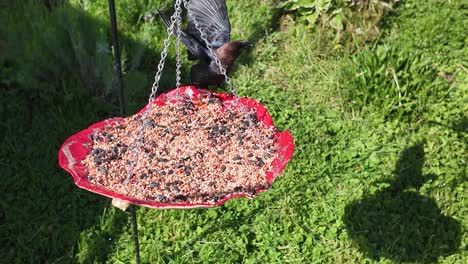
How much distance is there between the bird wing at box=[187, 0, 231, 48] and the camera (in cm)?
278

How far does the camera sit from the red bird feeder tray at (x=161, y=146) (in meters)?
2.12

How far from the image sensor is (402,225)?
145 inches

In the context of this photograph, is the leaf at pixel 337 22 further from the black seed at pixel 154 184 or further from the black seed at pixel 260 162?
the black seed at pixel 154 184

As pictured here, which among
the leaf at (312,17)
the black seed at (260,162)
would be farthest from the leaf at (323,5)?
the black seed at (260,162)

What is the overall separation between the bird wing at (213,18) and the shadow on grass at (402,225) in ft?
5.13

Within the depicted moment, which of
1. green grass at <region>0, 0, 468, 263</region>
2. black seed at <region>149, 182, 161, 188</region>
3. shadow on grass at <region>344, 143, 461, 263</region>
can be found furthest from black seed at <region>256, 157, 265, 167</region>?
shadow on grass at <region>344, 143, 461, 263</region>

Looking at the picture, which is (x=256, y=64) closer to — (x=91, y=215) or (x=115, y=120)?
(x=91, y=215)

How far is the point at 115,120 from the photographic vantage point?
8.81 feet

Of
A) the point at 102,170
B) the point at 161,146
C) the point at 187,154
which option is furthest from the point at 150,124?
the point at 102,170

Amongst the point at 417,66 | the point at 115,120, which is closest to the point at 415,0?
the point at 417,66

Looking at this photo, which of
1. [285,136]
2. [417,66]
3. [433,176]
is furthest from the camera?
[417,66]

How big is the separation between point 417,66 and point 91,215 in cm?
265

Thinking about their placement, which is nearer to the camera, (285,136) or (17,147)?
(285,136)

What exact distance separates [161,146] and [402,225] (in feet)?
6.11
